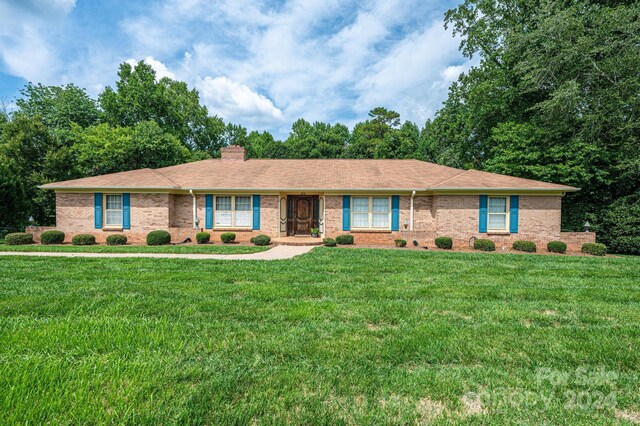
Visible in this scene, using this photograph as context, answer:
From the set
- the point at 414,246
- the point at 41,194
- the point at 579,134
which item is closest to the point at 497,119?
the point at 579,134

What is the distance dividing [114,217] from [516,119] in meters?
23.4

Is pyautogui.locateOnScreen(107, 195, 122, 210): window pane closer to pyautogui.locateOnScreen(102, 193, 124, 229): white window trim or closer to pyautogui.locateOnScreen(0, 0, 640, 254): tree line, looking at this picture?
pyautogui.locateOnScreen(102, 193, 124, 229): white window trim

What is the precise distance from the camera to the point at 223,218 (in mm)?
15102

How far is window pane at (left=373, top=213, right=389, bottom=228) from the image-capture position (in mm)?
14766

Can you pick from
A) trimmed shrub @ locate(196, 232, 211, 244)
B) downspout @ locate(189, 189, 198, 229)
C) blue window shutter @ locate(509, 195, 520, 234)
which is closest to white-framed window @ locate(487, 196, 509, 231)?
blue window shutter @ locate(509, 195, 520, 234)

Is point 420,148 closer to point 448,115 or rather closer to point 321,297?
point 448,115

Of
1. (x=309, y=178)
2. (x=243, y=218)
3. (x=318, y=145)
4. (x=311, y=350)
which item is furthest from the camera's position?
(x=318, y=145)

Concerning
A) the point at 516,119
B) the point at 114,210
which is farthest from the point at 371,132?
the point at 114,210

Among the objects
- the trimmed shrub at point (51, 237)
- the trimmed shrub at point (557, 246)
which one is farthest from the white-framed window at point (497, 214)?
the trimmed shrub at point (51, 237)

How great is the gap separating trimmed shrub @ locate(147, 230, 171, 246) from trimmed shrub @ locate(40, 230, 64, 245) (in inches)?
160

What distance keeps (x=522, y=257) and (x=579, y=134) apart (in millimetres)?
9448

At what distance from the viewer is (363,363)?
3.00 m

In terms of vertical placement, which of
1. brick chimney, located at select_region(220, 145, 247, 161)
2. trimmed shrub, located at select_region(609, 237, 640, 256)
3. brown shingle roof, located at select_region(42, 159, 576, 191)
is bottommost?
trimmed shrub, located at select_region(609, 237, 640, 256)

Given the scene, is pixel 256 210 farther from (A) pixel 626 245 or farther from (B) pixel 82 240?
(A) pixel 626 245
